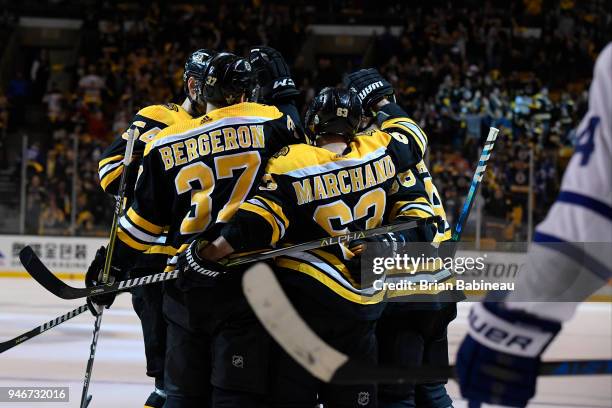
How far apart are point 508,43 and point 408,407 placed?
1174cm

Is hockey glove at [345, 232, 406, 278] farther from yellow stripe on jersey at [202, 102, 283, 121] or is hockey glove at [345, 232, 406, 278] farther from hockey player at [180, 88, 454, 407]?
yellow stripe on jersey at [202, 102, 283, 121]

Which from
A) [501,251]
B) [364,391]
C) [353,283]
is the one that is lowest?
[501,251]

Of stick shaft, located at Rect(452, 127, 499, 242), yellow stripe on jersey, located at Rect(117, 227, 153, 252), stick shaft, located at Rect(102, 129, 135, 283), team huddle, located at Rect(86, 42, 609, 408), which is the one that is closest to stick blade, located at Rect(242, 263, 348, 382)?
team huddle, located at Rect(86, 42, 609, 408)

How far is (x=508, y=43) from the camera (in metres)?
14.4

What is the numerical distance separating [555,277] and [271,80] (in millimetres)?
2349

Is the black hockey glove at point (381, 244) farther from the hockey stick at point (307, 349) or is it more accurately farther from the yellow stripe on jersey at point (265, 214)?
the hockey stick at point (307, 349)

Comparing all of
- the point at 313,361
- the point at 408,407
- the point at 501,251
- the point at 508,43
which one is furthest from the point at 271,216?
the point at 508,43

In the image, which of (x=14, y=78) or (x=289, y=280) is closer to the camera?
(x=289, y=280)

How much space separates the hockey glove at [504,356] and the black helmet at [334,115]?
164 centimetres

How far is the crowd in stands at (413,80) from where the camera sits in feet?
31.1

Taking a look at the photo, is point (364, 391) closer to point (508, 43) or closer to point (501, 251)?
point (501, 251)

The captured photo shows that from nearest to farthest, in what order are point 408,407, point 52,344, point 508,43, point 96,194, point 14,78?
point 408,407
point 52,344
point 96,194
point 508,43
point 14,78

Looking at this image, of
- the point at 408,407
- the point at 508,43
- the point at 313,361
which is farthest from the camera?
the point at 508,43

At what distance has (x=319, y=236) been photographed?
291cm
